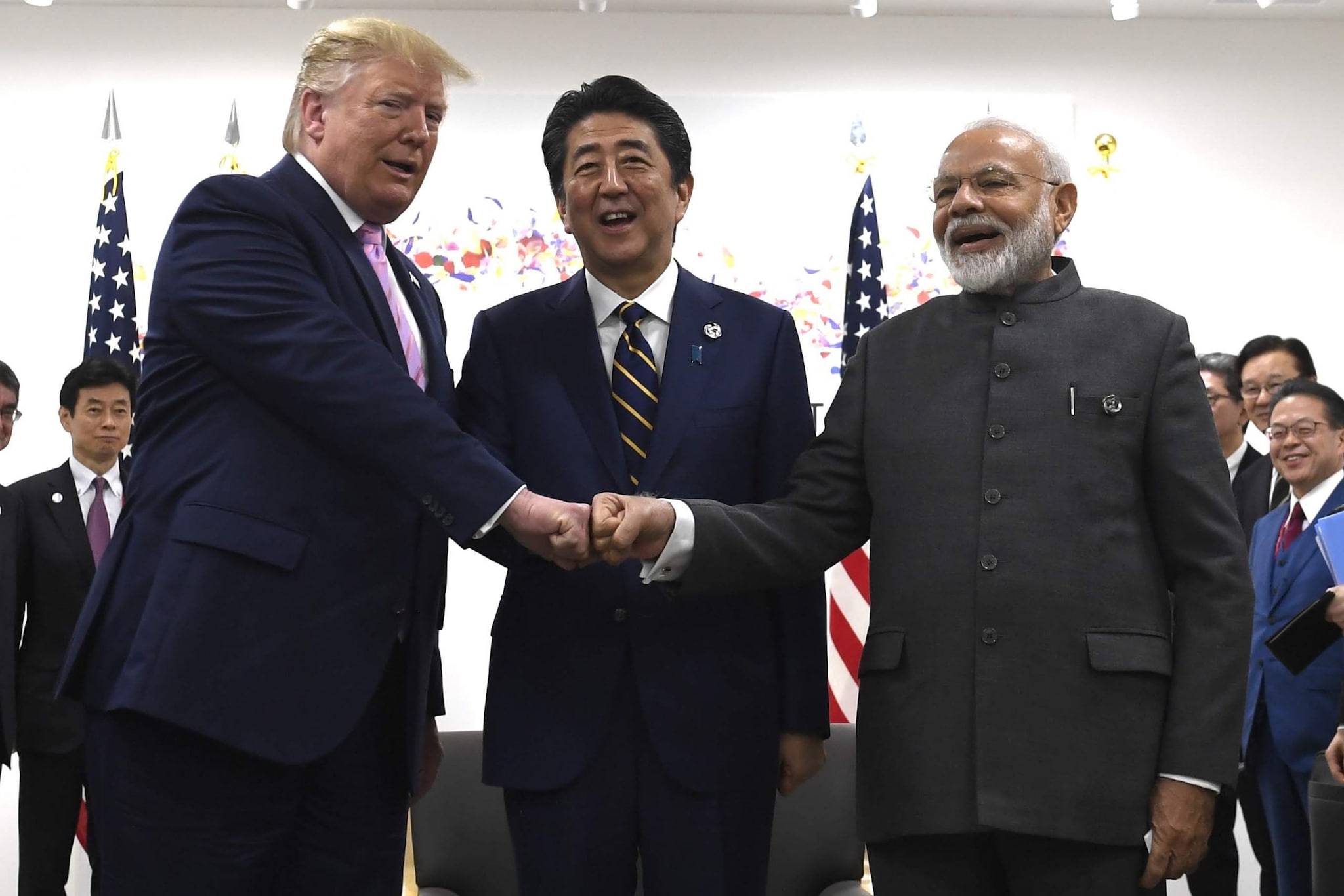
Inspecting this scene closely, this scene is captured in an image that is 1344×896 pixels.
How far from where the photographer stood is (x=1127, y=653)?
196 centimetres

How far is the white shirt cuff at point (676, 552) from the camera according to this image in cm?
206

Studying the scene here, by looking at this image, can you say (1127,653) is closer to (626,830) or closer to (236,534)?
(626,830)

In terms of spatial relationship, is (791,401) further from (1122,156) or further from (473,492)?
(1122,156)

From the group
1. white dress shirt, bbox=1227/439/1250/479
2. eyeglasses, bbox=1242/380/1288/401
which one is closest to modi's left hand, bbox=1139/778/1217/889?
white dress shirt, bbox=1227/439/1250/479

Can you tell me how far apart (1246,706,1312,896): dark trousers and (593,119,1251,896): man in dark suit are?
2.36 m

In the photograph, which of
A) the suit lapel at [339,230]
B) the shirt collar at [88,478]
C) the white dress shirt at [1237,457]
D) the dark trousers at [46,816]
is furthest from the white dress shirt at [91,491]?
the white dress shirt at [1237,457]

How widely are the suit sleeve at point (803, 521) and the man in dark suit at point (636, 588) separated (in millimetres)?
59

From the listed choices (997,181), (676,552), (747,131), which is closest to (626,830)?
(676,552)

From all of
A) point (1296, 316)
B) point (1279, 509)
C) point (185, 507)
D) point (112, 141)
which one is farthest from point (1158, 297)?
point (185, 507)

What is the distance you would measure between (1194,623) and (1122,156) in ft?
15.4

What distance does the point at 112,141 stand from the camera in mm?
5730

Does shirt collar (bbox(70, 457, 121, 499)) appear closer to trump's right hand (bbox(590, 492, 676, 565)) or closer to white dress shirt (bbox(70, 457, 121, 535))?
white dress shirt (bbox(70, 457, 121, 535))

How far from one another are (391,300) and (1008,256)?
992mm

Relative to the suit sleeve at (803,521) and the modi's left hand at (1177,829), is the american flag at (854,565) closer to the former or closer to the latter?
the suit sleeve at (803,521)
